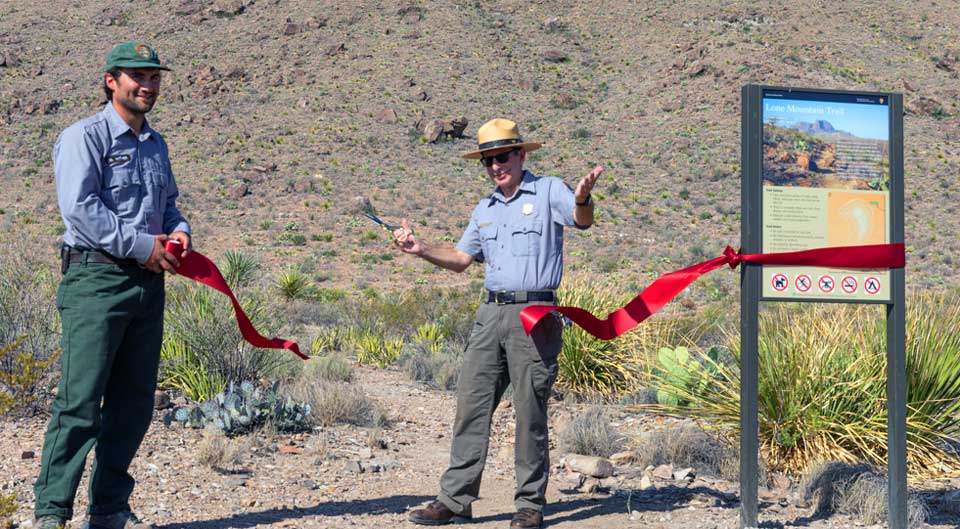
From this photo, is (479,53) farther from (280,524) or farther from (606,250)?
(280,524)

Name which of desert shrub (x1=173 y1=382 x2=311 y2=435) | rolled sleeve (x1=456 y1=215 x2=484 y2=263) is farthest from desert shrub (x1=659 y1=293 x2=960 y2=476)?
desert shrub (x1=173 y1=382 x2=311 y2=435)

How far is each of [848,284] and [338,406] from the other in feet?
13.2

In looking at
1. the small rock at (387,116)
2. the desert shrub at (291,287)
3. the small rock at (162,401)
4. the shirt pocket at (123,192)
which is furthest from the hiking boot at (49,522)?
the small rock at (387,116)

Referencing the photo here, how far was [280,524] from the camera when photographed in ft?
17.2

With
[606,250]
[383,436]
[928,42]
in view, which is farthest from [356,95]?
[383,436]

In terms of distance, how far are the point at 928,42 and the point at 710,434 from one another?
5063 centimetres

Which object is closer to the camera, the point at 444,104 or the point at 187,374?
the point at 187,374

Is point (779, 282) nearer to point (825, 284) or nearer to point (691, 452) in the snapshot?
point (825, 284)

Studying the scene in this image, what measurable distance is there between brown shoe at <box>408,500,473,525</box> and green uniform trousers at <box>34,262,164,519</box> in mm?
1484

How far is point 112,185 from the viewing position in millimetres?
4504

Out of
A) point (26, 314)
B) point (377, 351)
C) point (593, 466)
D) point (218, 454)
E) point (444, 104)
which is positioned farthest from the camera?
point (444, 104)

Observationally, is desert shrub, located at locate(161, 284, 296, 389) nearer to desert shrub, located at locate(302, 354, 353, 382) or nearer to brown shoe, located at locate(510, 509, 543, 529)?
desert shrub, located at locate(302, 354, 353, 382)

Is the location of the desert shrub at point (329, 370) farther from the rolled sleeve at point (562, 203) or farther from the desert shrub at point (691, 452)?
the rolled sleeve at point (562, 203)

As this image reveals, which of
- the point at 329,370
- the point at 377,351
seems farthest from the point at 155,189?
the point at 377,351
